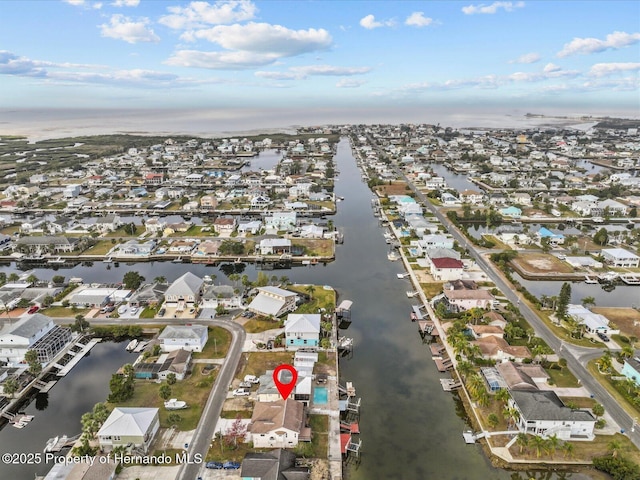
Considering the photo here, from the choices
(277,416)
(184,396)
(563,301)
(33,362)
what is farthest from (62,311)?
(563,301)

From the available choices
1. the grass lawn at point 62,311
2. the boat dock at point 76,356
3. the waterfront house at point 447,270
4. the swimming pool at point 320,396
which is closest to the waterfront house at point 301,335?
the swimming pool at point 320,396

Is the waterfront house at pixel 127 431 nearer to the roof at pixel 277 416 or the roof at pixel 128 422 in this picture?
the roof at pixel 128 422

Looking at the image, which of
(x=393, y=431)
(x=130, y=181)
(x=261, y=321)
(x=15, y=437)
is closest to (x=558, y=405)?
(x=393, y=431)

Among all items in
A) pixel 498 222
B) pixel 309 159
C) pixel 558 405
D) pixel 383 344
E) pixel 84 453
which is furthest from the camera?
pixel 309 159

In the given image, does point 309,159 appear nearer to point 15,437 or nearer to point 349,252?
point 349,252

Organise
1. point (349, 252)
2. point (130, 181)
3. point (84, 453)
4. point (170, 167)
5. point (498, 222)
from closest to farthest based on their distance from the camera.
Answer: point (84, 453)
point (349, 252)
point (498, 222)
point (130, 181)
point (170, 167)

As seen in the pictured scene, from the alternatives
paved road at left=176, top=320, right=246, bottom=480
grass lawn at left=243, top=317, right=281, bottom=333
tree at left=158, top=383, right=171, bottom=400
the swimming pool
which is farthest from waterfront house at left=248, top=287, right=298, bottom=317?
tree at left=158, top=383, right=171, bottom=400

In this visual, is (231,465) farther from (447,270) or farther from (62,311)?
(447,270)

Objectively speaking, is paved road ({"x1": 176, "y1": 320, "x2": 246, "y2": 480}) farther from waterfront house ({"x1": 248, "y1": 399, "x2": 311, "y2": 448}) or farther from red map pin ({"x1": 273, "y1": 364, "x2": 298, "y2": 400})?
red map pin ({"x1": 273, "y1": 364, "x2": 298, "y2": 400})
